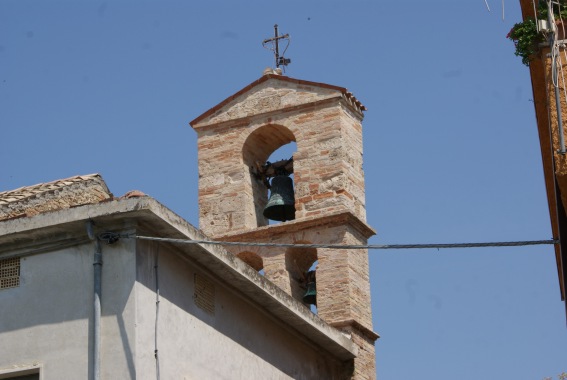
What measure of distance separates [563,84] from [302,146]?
879 cm

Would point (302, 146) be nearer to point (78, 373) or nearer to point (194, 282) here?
point (194, 282)

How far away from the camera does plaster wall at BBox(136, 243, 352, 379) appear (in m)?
14.2

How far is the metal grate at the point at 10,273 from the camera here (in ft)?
48.0

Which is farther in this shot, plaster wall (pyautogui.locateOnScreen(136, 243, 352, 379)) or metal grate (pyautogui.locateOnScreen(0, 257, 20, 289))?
metal grate (pyautogui.locateOnScreen(0, 257, 20, 289))

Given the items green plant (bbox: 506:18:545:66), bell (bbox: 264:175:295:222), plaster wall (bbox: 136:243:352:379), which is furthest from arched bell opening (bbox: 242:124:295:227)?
green plant (bbox: 506:18:545:66)

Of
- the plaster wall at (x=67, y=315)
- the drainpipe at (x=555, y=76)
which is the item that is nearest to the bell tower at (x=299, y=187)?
the plaster wall at (x=67, y=315)

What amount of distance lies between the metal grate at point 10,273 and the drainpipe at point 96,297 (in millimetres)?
828

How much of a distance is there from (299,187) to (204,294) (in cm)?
527

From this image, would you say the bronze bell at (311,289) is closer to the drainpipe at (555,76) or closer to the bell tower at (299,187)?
the bell tower at (299,187)

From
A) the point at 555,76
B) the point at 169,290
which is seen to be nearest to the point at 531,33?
the point at 555,76

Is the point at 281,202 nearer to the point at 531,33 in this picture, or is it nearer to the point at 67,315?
the point at 67,315

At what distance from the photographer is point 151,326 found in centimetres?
1420

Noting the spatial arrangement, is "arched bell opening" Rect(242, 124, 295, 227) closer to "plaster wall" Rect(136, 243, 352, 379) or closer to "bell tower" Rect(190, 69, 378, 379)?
"bell tower" Rect(190, 69, 378, 379)

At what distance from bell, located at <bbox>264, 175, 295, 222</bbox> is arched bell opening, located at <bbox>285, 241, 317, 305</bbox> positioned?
2.01 feet
